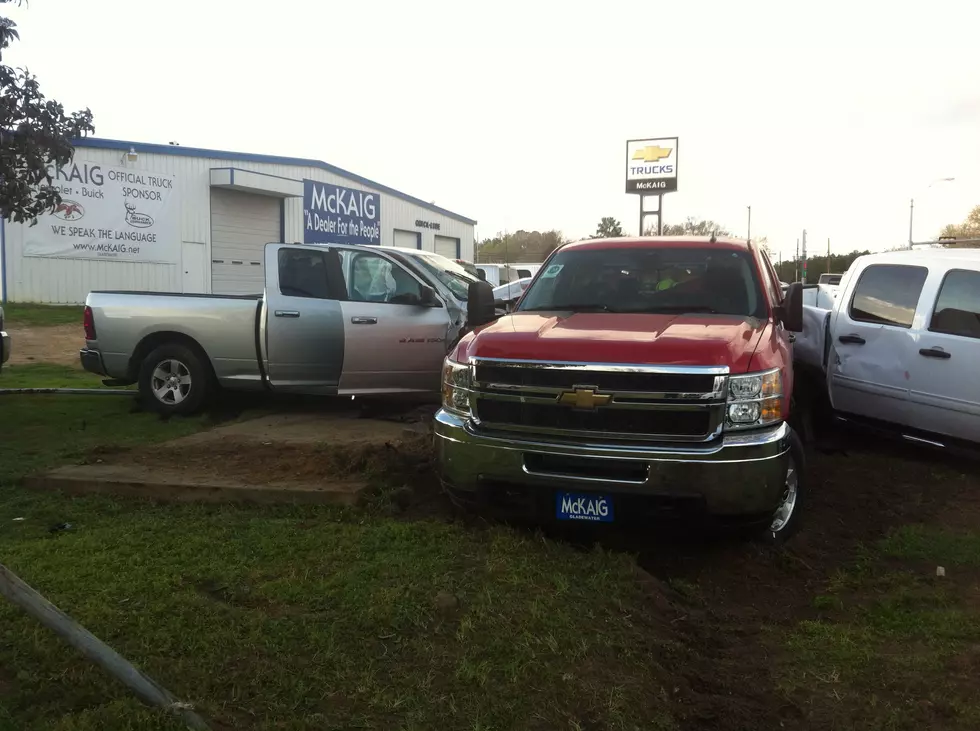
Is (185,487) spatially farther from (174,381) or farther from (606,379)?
(174,381)

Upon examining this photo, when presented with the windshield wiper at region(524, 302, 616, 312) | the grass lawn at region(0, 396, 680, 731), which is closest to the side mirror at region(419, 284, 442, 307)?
the windshield wiper at region(524, 302, 616, 312)

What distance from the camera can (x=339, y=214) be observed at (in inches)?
1206

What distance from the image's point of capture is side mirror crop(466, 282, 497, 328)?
6.11 metres

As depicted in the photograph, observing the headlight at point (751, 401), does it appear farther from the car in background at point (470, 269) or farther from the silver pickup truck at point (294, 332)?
the car in background at point (470, 269)

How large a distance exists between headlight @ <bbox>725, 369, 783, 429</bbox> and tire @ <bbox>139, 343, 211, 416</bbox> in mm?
6006

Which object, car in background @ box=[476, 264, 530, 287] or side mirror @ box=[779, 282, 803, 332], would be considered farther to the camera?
car in background @ box=[476, 264, 530, 287]

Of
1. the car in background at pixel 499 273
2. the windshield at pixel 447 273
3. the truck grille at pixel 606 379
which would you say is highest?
the car in background at pixel 499 273

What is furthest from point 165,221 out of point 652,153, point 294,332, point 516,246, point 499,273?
point 516,246

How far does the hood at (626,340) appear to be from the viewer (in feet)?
14.5

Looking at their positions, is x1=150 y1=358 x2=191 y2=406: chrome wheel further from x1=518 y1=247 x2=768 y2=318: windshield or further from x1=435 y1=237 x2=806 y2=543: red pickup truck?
x1=435 y1=237 x2=806 y2=543: red pickup truck

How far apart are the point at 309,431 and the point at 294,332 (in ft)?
3.99

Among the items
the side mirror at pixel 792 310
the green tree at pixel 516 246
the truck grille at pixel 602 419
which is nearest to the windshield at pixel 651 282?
the side mirror at pixel 792 310

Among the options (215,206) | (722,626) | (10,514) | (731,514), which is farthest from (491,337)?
(215,206)

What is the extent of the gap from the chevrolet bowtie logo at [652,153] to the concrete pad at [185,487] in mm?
38900
